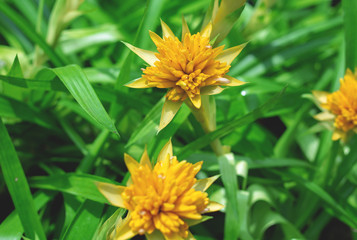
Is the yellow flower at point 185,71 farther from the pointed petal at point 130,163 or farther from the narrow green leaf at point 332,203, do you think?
the narrow green leaf at point 332,203

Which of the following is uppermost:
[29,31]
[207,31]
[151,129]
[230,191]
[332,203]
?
[29,31]

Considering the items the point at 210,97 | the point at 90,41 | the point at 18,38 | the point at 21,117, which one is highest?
the point at 18,38

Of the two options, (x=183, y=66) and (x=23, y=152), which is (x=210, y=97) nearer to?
(x=183, y=66)

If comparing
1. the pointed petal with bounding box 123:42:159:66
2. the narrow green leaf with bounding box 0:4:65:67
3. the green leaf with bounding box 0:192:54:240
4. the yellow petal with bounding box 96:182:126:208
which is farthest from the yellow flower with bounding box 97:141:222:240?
the narrow green leaf with bounding box 0:4:65:67

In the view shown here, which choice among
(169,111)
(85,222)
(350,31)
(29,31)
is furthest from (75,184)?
(350,31)

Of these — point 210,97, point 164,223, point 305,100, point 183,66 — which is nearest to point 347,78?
point 305,100

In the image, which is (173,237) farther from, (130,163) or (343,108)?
(343,108)
